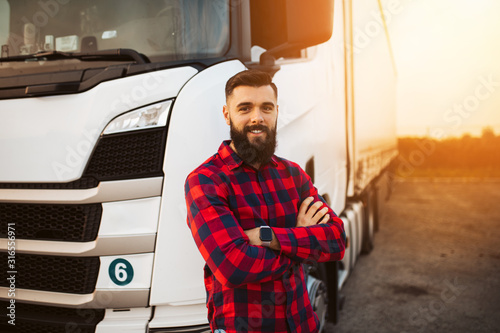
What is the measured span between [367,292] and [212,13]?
388 centimetres

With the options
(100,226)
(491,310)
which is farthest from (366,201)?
(100,226)

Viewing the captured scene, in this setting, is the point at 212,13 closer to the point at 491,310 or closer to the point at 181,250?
the point at 181,250

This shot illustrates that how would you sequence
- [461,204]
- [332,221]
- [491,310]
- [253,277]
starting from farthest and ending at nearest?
1. [461,204]
2. [491,310]
3. [332,221]
4. [253,277]

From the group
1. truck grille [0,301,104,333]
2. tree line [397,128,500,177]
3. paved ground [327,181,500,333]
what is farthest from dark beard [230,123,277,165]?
tree line [397,128,500,177]

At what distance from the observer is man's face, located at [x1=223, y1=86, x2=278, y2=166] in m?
1.78

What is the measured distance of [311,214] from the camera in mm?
1854

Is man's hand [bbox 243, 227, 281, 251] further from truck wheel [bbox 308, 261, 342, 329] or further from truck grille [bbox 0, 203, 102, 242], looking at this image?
truck wheel [bbox 308, 261, 342, 329]

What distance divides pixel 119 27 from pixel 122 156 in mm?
797

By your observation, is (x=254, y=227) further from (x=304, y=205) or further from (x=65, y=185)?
(x=65, y=185)

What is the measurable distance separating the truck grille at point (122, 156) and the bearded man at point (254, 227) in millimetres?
346

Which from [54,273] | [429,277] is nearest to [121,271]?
[54,273]

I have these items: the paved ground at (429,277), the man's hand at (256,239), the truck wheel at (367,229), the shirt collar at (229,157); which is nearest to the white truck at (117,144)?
the shirt collar at (229,157)

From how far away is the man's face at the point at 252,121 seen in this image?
178cm

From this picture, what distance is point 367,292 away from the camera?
16.2 ft
